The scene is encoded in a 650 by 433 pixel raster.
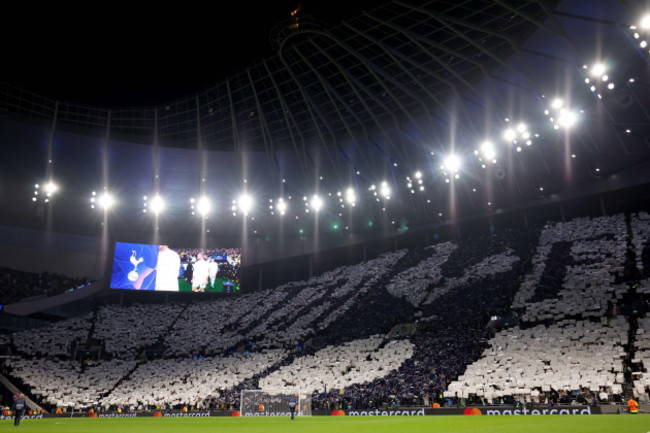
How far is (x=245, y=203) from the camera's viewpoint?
58969 millimetres

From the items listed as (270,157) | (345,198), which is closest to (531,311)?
(345,198)

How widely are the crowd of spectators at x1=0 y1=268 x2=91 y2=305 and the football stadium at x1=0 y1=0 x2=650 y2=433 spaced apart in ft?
0.98

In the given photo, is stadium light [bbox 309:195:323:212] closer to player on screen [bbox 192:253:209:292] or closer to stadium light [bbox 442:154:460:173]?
stadium light [bbox 442:154:460:173]

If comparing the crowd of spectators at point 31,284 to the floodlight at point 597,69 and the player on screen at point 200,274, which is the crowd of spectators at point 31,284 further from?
the floodlight at point 597,69

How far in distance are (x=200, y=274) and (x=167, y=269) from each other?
401 centimetres

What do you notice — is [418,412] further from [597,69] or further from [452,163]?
[452,163]

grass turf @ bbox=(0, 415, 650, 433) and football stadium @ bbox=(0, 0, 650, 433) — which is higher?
football stadium @ bbox=(0, 0, 650, 433)

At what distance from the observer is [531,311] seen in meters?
32.6

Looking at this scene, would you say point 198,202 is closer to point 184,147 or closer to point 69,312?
point 184,147

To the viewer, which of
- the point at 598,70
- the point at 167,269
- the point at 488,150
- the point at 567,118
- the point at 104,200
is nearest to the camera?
the point at 598,70

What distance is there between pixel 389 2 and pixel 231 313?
37.7 metres

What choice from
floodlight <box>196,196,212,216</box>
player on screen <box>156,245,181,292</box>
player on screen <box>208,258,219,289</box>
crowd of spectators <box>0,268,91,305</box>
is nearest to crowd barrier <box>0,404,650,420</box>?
crowd of spectators <box>0,268,91,305</box>

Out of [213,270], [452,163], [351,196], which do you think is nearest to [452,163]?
[452,163]

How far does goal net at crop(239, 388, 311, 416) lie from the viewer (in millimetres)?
30281
